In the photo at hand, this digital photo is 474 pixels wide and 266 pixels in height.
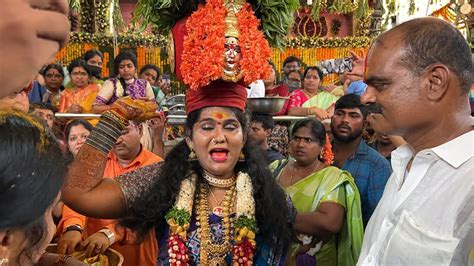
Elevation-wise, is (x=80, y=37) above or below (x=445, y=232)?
above

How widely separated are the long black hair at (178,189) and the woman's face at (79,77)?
14.2 feet

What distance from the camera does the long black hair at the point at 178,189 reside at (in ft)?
9.30

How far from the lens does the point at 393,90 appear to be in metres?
2.08

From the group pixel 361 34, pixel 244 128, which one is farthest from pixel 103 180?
pixel 361 34

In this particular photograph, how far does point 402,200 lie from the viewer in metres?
2.03

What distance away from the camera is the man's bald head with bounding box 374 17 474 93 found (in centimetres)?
202

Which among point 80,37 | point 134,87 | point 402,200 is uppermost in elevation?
point 80,37

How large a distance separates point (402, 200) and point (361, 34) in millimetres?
12901

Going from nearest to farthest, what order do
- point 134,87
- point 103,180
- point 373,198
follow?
point 103,180
point 373,198
point 134,87

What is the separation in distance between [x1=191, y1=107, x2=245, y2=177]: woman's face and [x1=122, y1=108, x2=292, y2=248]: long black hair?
0.05 meters

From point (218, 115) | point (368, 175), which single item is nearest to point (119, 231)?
point (218, 115)

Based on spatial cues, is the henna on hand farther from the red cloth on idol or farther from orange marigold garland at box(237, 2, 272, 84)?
orange marigold garland at box(237, 2, 272, 84)

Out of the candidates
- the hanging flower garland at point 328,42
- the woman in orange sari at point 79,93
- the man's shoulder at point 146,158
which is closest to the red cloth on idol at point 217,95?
the man's shoulder at point 146,158

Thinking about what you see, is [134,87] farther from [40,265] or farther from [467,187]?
[467,187]
